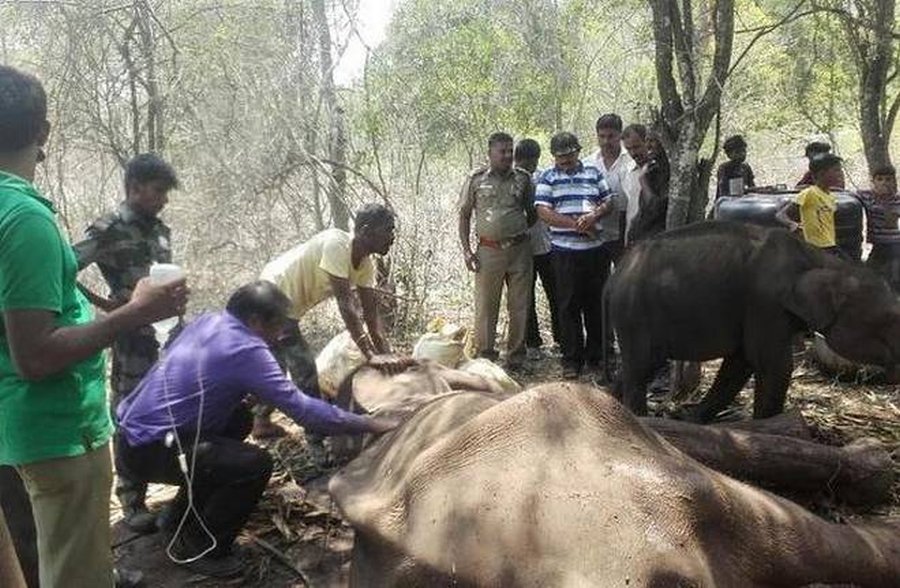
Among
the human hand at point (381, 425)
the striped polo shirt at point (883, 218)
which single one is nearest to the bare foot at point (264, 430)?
the human hand at point (381, 425)

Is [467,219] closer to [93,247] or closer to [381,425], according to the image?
[93,247]

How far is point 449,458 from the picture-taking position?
2729 millimetres

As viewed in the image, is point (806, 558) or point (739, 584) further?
point (806, 558)

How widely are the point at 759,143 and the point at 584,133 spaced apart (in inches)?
261

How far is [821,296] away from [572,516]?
329cm

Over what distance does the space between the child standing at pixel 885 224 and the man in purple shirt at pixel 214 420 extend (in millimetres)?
5455

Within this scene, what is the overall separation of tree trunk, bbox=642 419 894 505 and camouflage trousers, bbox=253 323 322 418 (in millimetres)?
2103

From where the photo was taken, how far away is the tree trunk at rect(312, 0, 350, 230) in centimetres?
888

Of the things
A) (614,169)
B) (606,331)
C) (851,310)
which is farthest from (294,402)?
(614,169)

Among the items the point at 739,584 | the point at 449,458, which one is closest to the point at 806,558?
the point at 739,584

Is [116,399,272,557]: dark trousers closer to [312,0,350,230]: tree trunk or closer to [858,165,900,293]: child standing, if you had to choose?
[312,0,350,230]: tree trunk

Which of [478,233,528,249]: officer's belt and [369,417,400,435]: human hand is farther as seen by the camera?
[478,233,528,249]: officer's belt

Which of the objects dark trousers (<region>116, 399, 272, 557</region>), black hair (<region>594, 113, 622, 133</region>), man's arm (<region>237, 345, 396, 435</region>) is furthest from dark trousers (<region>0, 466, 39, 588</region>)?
black hair (<region>594, 113, 622, 133</region>)

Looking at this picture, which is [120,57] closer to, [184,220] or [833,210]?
[184,220]
